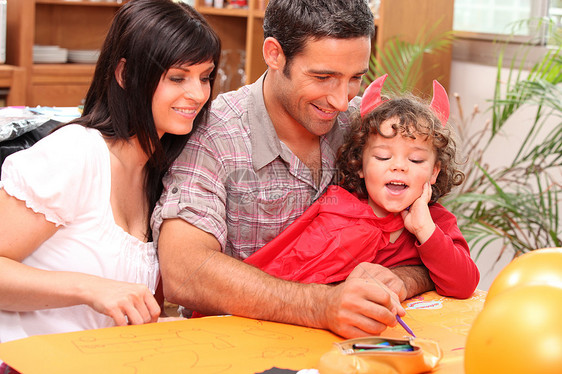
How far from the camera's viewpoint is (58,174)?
4.23ft

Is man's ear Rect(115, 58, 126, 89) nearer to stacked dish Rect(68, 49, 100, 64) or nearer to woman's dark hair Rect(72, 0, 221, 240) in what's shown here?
woman's dark hair Rect(72, 0, 221, 240)

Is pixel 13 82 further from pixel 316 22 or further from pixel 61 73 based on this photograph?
pixel 316 22

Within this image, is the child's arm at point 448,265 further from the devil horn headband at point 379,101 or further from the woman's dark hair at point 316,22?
the woman's dark hair at point 316,22

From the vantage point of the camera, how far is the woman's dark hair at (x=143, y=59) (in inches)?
54.3

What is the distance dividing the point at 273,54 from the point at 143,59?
0.38 m

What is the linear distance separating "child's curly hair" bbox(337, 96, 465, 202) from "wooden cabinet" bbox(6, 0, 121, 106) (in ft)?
8.92

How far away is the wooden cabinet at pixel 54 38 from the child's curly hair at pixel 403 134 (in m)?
2.72

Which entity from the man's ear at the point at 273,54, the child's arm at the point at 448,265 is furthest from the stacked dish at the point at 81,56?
the child's arm at the point at 448,265

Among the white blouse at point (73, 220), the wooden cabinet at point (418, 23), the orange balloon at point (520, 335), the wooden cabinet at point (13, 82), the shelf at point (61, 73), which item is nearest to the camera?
the orange balloon at point (520, 335)

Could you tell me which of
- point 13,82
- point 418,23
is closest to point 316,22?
point 418,23

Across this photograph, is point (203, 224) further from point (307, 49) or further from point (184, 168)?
point (307, 49)

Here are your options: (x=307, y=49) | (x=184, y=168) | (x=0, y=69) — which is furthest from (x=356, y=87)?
(x=0, y=69)

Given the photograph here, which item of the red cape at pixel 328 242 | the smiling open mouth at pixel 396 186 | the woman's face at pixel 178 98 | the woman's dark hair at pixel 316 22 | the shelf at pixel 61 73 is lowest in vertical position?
the red cape at pixel 328 242

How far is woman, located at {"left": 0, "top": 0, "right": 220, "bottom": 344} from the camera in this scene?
4.09ft
